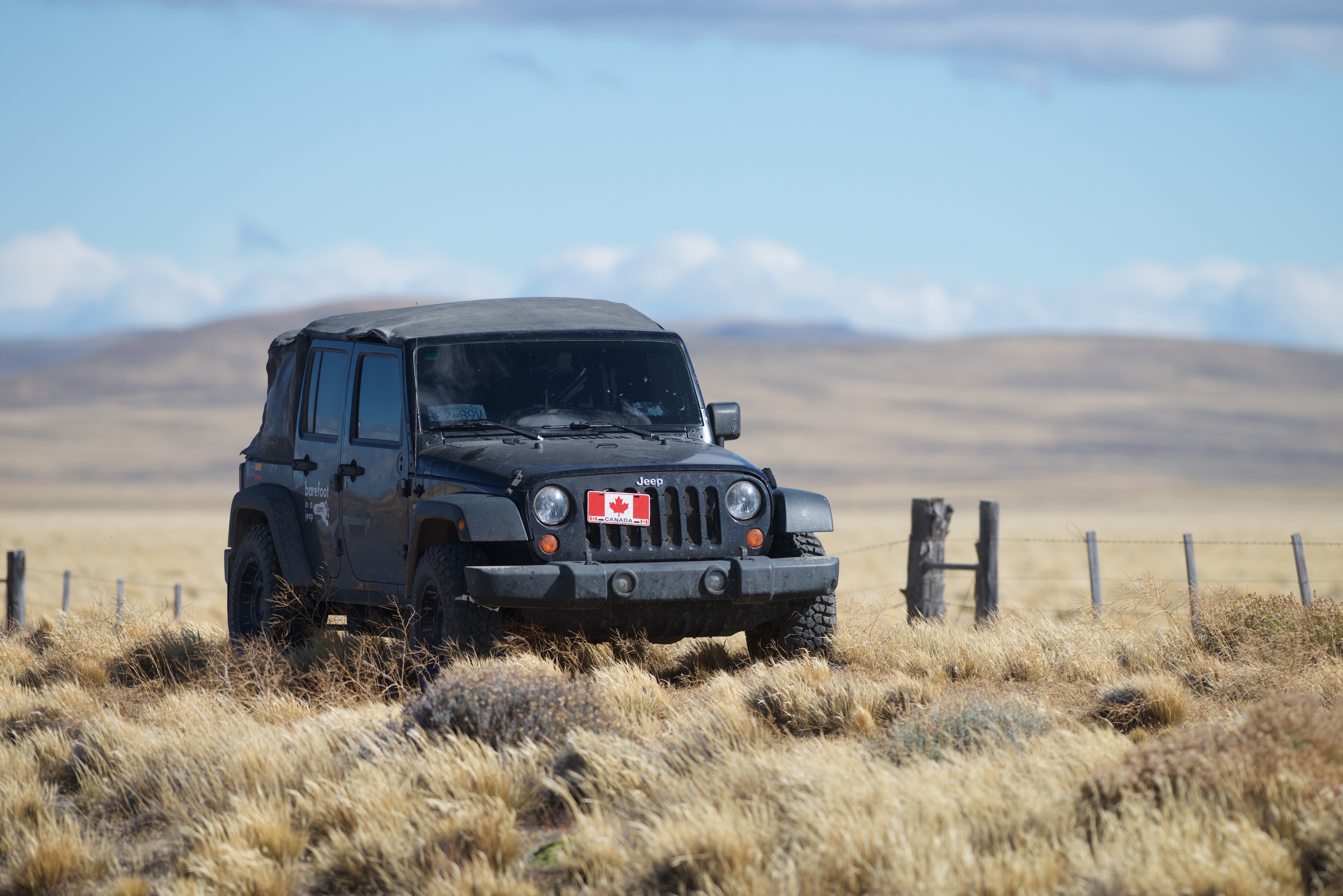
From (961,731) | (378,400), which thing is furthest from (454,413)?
(961,731)

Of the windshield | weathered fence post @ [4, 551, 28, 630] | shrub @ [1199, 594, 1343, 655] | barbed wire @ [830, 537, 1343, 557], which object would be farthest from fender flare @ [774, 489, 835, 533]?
weathered fence post @ [4, 551, 28, 630]

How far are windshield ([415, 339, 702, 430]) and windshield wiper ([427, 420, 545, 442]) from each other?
0.02 meters

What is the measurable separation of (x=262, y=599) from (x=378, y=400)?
2.12 metres

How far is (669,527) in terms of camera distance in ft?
26.0

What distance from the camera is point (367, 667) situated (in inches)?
333

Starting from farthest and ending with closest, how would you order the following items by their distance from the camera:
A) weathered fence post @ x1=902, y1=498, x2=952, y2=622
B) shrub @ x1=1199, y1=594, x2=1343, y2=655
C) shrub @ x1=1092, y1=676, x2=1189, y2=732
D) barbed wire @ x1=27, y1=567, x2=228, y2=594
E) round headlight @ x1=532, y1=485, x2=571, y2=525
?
1. barbed wire @ x1=27, y1=567, x2=228, y2=594
2. weathered fence post @ x1=902, y1=498, x2=952, y2=622
3. shrub @ x1=1199, y1=594, x2=1343, y2=655
4. round headlight @ x1=532, y1=485, x2=571, y2=525
5. shrub @ x1=1092, y1=676, x2=1189, y2=732

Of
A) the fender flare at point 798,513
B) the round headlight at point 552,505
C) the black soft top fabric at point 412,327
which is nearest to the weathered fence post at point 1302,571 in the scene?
the fender flare at point 798,513

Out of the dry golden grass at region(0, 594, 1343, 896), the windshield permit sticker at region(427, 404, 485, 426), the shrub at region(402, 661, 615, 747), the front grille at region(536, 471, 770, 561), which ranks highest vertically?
the windshield permit sticker at region(427, 404, 485, 426)

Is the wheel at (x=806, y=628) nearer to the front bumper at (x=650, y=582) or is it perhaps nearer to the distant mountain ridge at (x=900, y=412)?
the front bumper at (x=650, y=582)

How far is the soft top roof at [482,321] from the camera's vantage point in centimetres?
885

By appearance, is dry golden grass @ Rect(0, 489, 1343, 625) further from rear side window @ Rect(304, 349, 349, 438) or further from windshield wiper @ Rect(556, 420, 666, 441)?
rear side window @ Rect(304, 349, 349, 438)

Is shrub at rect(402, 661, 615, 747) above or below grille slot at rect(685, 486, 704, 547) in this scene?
below

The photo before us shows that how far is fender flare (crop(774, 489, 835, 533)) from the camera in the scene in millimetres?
8211

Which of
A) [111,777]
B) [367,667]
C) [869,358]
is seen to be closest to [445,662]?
[367,667]
